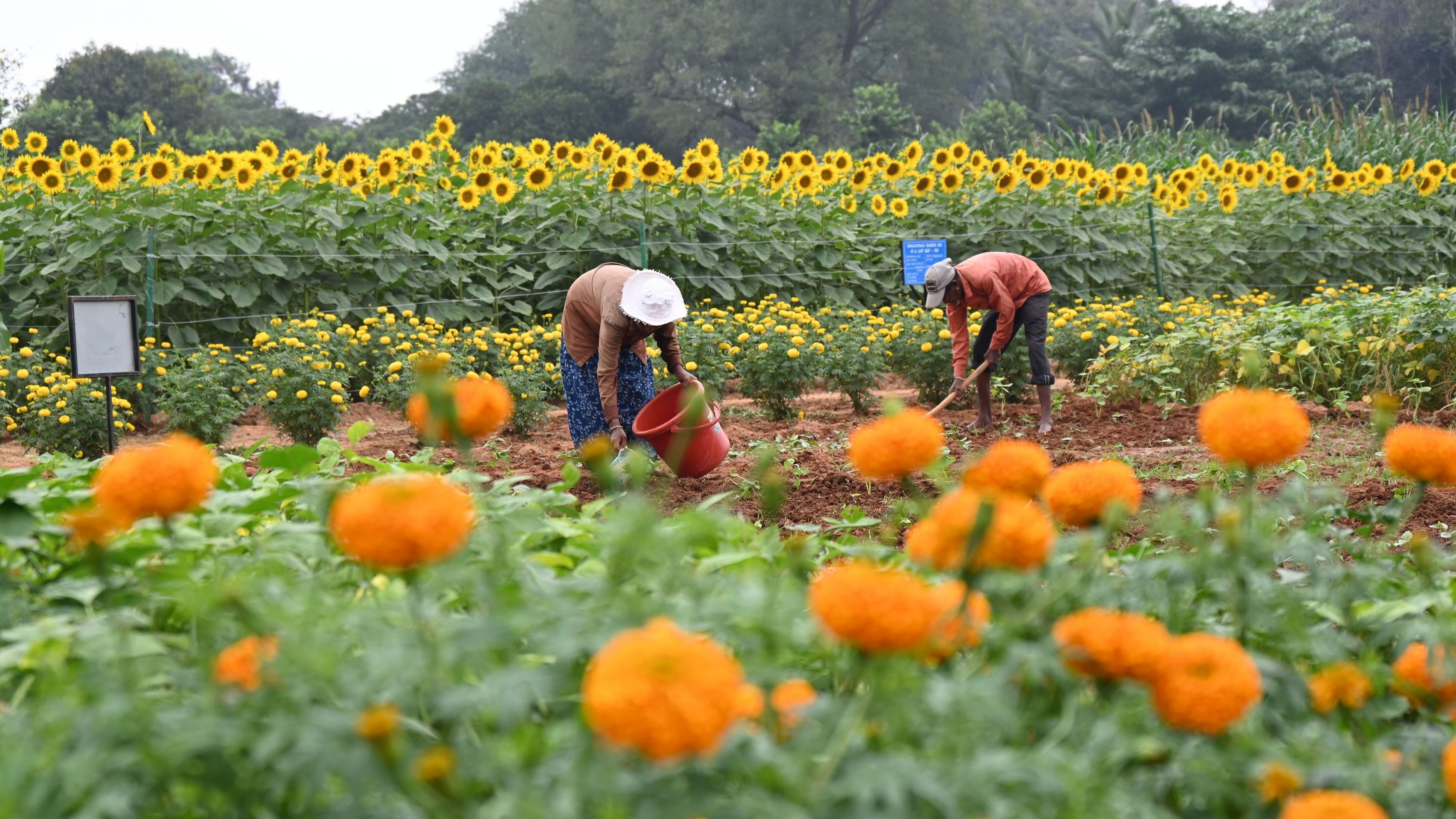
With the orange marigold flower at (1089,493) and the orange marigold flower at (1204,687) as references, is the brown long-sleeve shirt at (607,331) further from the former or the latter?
the orange marigold flower at (1204,687)

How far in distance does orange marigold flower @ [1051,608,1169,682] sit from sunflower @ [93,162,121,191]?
8180 mm

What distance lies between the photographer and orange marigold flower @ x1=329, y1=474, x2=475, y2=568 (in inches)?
36.7

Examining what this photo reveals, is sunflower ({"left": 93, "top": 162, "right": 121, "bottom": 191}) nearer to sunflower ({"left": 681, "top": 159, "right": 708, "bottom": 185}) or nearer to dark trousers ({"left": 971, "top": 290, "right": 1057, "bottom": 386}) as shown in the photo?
sunflower ({"left": 681, "top": 159, "right": 708, "bottom": 185})

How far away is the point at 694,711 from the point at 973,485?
705 mm

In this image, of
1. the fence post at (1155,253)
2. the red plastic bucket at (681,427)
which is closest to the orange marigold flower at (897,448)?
the red plastic bucket at (681,427)

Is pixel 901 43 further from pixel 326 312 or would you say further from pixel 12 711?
pixel 12 711

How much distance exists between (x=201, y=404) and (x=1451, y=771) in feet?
20.0

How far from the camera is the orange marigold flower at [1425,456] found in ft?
4.95

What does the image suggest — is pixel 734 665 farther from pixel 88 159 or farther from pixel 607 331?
pixel 88 159

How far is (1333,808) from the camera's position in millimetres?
955

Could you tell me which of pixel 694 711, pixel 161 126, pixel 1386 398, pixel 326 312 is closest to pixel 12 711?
pixel 694 711

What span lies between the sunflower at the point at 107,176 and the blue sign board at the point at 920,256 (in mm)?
5415

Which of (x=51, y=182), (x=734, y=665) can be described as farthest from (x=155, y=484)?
(x=51, y=182)

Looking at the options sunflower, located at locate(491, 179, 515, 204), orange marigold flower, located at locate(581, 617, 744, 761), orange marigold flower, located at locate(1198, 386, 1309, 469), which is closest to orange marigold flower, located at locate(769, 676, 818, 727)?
orange marigold flower, located at locate(581, 617, 744, 761)
